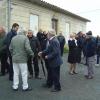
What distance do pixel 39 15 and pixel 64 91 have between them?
13.3m

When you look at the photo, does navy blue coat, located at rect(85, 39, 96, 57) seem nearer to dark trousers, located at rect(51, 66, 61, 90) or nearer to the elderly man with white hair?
dark trousers, located at rect(51, 66, 61, 90)

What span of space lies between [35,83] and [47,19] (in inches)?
523

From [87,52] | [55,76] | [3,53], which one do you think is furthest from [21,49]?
[87,52]

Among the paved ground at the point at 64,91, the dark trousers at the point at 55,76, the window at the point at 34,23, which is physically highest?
the window at the point at 34,23

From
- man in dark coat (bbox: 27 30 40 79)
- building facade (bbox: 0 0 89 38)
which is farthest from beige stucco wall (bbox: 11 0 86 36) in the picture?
man in dark coat (bbox: 27 30 40 79)

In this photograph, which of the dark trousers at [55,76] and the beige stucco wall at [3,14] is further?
the beige stucco wall at [3,14]

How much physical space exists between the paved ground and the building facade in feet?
24.2

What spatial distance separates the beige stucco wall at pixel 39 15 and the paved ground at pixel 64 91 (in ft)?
26.2

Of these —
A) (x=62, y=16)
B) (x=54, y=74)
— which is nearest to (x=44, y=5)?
(x=62, y=16)

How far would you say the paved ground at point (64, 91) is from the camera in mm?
9148

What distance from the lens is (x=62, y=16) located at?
27.3 meters

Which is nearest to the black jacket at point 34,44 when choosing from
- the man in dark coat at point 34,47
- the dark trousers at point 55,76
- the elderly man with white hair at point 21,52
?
the man in dark coat at point 34,47

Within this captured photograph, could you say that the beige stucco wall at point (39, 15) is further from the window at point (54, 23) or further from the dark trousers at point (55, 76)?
the dark trousers at point (55, 76)

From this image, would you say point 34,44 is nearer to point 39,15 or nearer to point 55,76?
point 55,76
